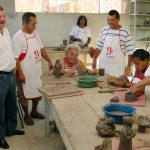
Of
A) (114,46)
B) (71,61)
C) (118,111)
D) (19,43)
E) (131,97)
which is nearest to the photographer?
(118,111)

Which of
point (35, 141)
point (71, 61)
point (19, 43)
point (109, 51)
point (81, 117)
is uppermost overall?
point (19, 43)

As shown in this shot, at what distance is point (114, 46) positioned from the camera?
3.71 m

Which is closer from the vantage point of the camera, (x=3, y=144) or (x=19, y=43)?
(x=3, y=144)

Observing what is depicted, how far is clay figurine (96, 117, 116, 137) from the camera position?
144 cm

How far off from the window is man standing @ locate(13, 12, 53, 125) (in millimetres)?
3451

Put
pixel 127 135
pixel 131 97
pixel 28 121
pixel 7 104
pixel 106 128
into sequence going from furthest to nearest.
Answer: pixel 28 121, pixel 7 104, pixel 131 97, pixel 106 128, pixel 127 135

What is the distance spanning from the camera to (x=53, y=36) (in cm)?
686

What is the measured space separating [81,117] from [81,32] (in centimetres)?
494

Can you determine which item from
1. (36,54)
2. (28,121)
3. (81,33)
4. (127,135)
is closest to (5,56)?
(36,54)

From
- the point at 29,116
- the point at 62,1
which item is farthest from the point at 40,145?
the point at 62,1

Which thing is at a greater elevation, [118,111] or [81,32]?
[81,32]

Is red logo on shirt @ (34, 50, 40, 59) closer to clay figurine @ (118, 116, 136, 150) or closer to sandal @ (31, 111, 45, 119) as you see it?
sandal @ (31, 111, 45, 119)

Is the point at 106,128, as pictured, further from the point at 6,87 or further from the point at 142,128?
the point at 6,87

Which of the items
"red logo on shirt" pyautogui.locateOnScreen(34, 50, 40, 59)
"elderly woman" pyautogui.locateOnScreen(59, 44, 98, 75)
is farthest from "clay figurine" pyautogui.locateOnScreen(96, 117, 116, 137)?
"red logo on shirt" pyautogui.locateOnScreen(34, 50, 40, 59)
